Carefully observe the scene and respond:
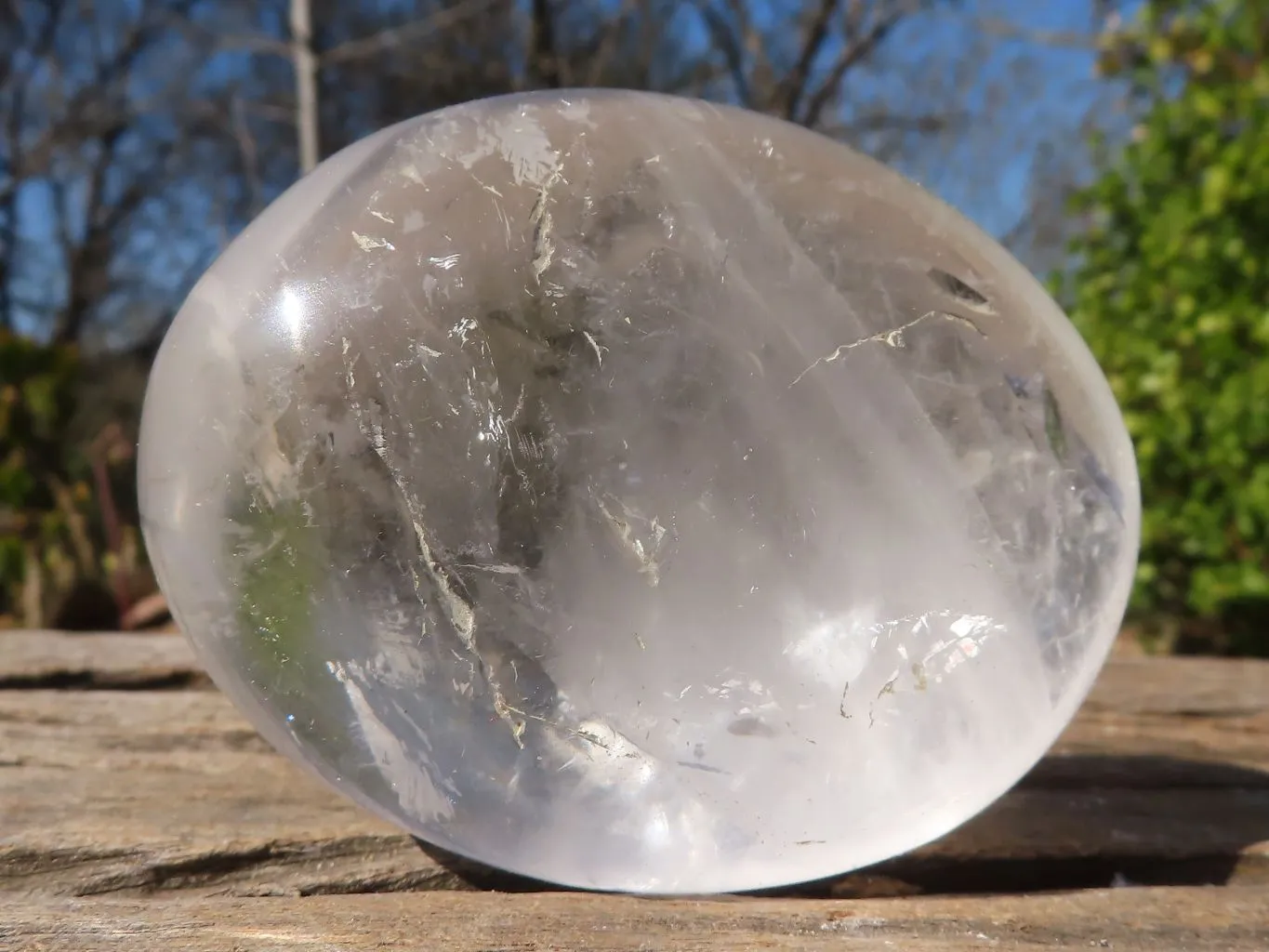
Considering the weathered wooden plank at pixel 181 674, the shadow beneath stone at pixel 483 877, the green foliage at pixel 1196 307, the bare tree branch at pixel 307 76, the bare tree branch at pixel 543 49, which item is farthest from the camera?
the bare tree branch at pixel 543 49

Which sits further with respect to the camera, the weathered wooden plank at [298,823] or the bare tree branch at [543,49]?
the bare tree branch at [543,49]

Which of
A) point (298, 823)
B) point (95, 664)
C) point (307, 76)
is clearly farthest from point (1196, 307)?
point (307, 76)

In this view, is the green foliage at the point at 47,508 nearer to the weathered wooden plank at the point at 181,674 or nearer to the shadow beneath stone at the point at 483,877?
the weathered wooden plank at the point at 181,674

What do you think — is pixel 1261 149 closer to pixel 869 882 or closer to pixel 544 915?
pixel 869 882

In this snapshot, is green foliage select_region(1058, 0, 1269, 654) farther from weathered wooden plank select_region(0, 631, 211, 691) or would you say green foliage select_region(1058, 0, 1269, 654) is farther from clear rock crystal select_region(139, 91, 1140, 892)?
weathered wooden plank select_region(0, 631, 211, 691)

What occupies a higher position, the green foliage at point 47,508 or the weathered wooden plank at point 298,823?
the green foliage at point 47,508

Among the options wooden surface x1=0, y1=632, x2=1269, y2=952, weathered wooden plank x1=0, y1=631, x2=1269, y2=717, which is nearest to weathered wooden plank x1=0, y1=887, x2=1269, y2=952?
wooden surface x1=0, y1=632, x2=1269, y2=952

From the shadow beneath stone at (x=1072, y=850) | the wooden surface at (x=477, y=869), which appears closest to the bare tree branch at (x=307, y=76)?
the wooden surface at (x=477, y=869)
